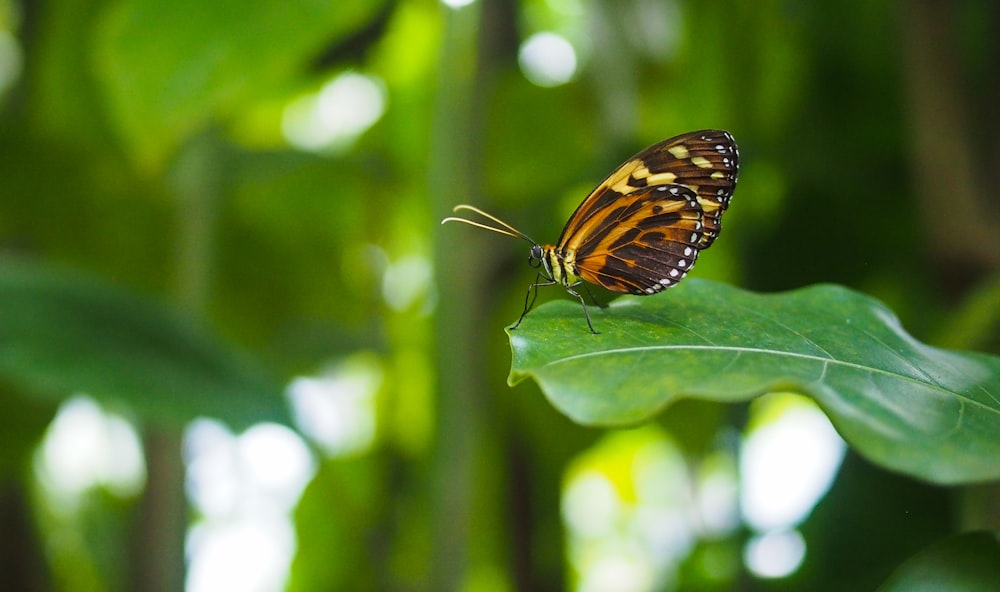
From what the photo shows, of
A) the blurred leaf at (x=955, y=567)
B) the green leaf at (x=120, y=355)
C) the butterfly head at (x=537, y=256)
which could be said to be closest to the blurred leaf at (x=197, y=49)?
the green leaf at (x=120, y=355)

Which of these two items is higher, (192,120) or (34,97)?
(34,97)

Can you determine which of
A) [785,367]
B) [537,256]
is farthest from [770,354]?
[537,256]

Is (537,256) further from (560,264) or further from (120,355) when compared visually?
(120,355)

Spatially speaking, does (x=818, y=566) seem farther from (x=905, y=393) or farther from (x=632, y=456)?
(x=905, y=393)

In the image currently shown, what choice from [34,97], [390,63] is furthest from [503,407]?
[34,97]

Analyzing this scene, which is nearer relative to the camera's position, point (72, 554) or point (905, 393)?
point (905, 393)

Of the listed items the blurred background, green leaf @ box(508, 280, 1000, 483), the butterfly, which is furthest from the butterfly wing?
the blurred background
